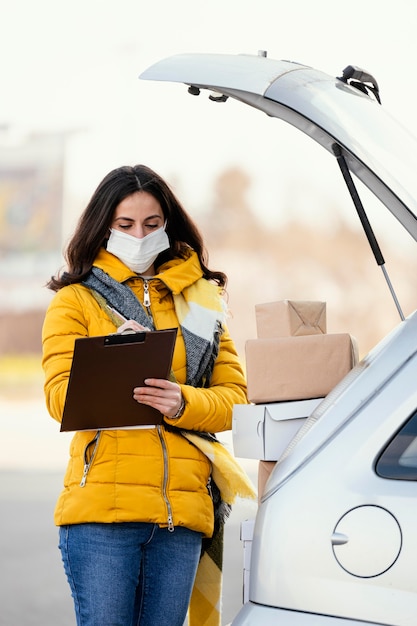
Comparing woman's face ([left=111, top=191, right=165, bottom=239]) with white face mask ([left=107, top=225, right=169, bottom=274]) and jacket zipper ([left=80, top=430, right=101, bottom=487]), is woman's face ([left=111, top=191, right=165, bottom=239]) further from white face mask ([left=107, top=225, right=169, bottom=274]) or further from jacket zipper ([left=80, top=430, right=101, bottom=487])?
jacket zipper ([left=80, top=430, right=101, bottom=487])

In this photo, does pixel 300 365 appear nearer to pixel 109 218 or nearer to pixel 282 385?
pixel 282 385

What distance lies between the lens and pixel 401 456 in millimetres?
1865

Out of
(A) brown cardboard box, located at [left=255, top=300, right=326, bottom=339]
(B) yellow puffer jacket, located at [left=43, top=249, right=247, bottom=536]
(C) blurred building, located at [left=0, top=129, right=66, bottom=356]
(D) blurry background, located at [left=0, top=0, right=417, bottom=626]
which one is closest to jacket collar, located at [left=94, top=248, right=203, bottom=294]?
(B) yellow puffer jacket, located at [left=43, top=249, right=247, bottom=536]

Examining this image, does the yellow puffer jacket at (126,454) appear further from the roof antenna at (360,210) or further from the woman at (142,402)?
the roof antenna at (360,210)

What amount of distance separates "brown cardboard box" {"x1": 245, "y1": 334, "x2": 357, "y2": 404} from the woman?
0.90 ft

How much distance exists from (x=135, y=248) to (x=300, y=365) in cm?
65

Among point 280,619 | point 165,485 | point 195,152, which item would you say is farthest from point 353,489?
point 195,152

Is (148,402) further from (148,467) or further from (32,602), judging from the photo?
(32,602)

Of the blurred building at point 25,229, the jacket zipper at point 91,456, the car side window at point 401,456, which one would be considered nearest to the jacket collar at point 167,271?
the jacket zipper at point 91,456

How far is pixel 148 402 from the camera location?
252 cm

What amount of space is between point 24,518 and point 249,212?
6605 mm

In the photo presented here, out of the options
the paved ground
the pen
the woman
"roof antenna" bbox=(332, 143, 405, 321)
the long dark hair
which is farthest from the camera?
the paved ground

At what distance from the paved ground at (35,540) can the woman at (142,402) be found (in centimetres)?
25

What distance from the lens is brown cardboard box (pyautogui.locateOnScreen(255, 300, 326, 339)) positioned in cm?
246
